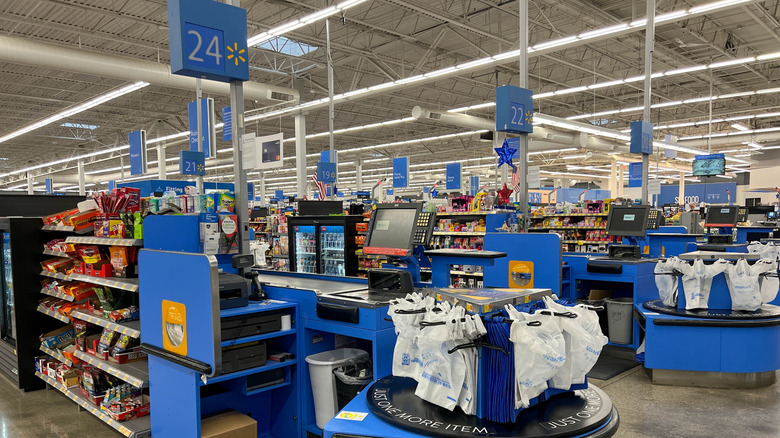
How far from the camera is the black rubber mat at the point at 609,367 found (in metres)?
5.24

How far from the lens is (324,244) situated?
6598 mm

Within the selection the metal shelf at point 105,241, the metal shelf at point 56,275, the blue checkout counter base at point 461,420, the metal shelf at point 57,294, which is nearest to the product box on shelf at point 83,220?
the metal shelf at point 105,241

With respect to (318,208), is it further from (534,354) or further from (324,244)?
(534,354)

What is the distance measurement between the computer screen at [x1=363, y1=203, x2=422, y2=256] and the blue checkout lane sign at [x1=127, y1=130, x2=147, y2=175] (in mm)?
11075

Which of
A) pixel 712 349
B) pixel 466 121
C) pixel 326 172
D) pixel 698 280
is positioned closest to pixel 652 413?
pixel 712 349

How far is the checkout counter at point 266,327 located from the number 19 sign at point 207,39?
1203 millimetres

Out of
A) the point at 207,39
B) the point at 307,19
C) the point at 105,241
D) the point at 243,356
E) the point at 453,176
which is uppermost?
the point at 307,19

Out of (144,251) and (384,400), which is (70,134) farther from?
(384,400)

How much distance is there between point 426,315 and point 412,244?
1262 mm

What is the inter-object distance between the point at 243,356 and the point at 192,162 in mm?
7444

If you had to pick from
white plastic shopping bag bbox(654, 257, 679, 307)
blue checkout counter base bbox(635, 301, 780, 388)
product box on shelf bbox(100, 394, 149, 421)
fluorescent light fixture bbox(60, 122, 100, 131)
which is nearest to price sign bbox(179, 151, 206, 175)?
product box on shelf bbox(100, 394, 149, 421)

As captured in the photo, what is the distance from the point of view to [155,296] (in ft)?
10.3

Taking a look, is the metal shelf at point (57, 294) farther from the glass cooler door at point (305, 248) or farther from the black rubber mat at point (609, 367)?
the black rubber mat at point (609, 367)

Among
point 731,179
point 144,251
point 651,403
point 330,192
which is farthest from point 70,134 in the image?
point 731,179
